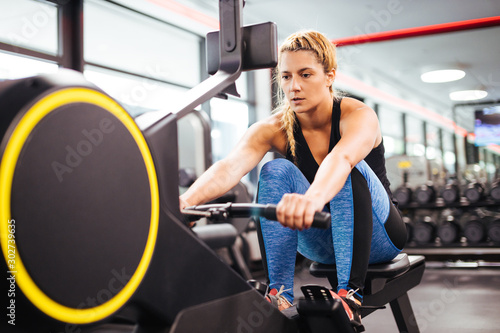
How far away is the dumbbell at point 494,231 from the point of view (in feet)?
14.6

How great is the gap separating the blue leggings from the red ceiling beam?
4008 millimetres

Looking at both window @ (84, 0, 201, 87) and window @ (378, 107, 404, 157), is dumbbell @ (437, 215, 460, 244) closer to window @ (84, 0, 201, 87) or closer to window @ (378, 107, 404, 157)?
window @ (84, 0, 201, 87)

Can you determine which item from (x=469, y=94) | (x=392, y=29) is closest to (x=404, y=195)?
(x=392, y=29)

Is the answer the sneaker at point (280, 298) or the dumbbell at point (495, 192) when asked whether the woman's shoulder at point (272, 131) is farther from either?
the dumbbell at point (495, 192)

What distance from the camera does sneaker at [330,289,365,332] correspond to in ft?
3.97

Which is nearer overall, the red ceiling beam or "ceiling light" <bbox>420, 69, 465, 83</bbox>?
the red ceiling beam

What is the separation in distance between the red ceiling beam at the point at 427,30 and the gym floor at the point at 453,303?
257cm

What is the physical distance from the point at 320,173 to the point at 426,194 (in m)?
4.21

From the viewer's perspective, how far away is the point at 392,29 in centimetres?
580

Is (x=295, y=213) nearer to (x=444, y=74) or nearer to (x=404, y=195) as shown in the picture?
(x=404, y=195)

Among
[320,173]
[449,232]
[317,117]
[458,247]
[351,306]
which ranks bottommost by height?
[458,247]

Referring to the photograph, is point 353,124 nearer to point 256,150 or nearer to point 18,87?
point 256,150

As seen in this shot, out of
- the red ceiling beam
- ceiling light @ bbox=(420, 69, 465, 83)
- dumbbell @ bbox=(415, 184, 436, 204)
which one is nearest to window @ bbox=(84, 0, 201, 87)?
the red ceiling beam

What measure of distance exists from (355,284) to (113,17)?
4.08 meters
